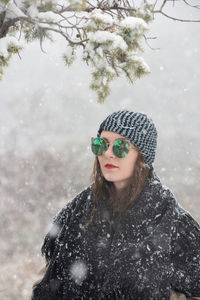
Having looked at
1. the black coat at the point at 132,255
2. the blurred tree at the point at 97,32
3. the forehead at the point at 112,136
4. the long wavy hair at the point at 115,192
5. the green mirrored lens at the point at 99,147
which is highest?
the blurred tree at the point at 97,32

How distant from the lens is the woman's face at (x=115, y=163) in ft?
6.03

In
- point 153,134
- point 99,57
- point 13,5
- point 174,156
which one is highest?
point 174,156

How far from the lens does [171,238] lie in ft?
5.81

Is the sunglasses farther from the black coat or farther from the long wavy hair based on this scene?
the black coat

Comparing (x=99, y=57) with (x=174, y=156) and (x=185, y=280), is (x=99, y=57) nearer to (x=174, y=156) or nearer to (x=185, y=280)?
(x=185, y=280)

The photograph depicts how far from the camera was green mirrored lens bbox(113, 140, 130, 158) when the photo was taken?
1799 mm

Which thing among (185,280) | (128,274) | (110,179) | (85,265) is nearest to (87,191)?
(110,179)

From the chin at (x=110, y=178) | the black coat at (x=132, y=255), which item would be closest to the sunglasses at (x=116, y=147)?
the chin at (x=110, y=178)

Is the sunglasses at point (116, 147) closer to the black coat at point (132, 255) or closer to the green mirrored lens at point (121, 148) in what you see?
the green mirrored lens at point (121, 148)

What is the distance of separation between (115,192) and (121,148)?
32 cm

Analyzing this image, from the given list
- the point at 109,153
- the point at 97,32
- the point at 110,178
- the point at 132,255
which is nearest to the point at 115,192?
the point at 110,178

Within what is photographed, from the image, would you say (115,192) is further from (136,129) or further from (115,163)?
(136,129)

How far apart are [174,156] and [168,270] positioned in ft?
75.4

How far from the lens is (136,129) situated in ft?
6.12
